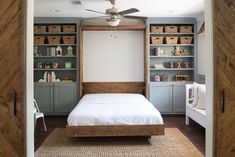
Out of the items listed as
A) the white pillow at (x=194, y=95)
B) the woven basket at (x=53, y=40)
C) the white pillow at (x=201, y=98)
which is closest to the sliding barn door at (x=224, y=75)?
the white pillow at (x=201, y=98)

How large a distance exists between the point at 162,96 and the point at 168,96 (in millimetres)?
152

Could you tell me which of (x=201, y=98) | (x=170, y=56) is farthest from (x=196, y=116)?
(x=170, y=56)

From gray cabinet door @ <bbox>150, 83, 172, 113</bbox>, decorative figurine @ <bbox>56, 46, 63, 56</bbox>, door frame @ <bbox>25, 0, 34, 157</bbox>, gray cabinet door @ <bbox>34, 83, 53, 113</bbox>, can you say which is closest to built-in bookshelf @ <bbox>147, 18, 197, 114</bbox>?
gray cabinet door @ <bbox>150, 83, 172, 113</bbox>

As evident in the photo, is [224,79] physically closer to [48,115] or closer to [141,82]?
[141,82]

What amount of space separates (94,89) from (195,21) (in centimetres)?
312

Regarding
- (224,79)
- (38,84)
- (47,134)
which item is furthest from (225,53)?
(38,84)

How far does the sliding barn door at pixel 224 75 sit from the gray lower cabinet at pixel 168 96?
4.58 metres

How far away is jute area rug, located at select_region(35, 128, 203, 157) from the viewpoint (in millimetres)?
3734

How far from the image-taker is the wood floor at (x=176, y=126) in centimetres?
434

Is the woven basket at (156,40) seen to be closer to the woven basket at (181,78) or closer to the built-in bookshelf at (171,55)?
the built-in bookshelf at (171,55)

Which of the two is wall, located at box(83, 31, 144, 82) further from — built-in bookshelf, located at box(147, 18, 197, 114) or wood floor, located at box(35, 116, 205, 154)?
wood floor, located at box(35, 116, 205, 154)

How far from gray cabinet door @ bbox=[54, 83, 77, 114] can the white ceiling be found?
1743 mm

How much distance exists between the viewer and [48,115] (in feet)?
21.3

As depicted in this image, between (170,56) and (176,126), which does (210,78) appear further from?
(170,56)
